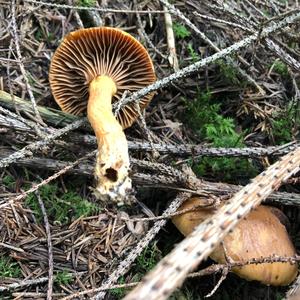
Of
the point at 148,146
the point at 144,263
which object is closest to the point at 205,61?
the point at 148,146

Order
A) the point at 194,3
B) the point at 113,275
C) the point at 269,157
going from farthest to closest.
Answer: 1. the point at 194,3
2. the point at 269,157
3. the point at 113,275

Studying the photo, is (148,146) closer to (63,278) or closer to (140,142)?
(140,142)

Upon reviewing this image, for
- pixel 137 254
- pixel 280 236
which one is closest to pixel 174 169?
pixel 137 254

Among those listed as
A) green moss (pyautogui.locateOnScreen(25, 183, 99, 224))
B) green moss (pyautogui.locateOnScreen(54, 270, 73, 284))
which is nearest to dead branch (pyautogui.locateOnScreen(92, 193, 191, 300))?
green moss (pyautogui.locateOnScreen(54, 270, 73, 284))

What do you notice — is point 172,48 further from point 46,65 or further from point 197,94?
point 46,65

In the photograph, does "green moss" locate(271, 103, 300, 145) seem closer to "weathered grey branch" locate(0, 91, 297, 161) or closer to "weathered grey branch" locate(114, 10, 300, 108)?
"weathered grey branch" locate(0, 91, 297, 161)

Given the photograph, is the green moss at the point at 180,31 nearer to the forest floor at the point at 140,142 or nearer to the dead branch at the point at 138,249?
the forest floor at the point at 140,142

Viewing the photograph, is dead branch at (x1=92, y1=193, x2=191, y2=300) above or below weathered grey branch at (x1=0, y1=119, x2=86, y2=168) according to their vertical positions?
below
